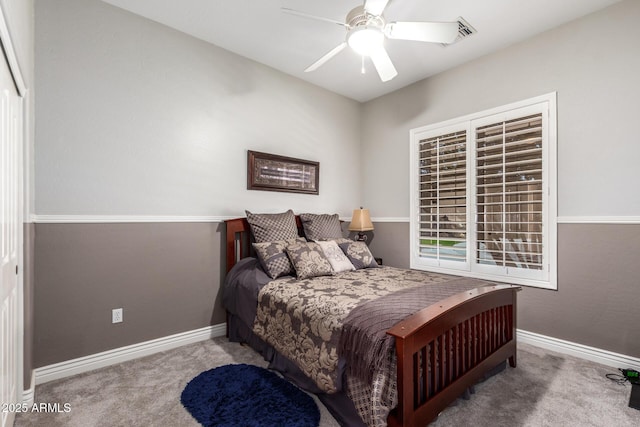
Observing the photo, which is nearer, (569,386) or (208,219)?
(569,386)

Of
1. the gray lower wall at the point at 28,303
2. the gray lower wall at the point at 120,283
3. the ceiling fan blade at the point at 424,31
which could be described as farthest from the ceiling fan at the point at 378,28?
the gray lower wall at the point at 28,303

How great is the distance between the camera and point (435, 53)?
3.23 meters

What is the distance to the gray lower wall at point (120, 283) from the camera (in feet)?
7.34

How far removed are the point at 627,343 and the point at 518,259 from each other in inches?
37.6

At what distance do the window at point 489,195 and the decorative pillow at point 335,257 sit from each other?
4.04 feet

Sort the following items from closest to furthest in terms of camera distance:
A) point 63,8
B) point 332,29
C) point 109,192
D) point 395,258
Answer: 1. point 63,8
2. point 109,192
3. point 332,29
4. point 395,258

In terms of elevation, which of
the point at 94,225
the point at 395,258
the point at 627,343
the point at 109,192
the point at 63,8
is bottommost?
the point at 627,343

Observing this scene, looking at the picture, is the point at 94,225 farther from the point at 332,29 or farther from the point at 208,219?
the point at 332,29

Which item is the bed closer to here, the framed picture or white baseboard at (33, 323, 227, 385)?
white baseboard at (33, 323, 227, 385)

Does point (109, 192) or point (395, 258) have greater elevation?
point (109, 192)

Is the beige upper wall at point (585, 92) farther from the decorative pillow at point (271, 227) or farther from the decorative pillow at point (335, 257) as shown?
the decorative pillow at point (271, 227)

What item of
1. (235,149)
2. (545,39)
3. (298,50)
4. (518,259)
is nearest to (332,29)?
(298,50)

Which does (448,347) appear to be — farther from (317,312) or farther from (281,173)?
(281,173)

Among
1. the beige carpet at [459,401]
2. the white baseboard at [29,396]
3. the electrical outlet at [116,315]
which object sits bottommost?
the beige carpet at [459,401]
